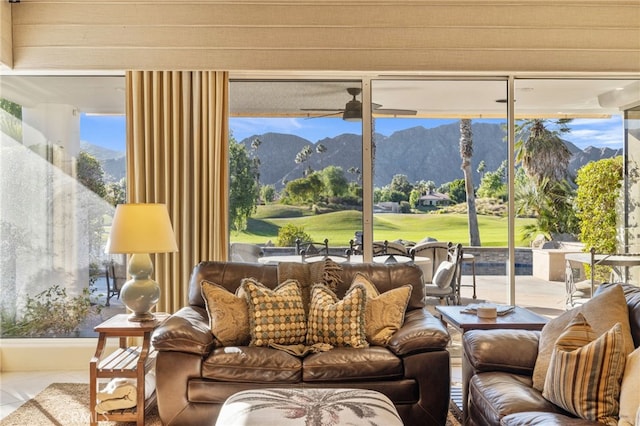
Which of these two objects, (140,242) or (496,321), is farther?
(140,242)

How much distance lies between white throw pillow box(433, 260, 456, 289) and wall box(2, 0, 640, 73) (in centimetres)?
164

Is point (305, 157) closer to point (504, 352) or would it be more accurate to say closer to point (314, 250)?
point (314, 250)

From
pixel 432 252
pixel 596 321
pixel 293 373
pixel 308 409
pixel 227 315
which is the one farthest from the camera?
pixel 432 252

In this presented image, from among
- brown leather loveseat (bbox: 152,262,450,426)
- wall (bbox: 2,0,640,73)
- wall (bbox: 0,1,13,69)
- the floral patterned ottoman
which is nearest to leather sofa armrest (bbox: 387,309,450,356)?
brown leather loveseat (bbox: 152,262,450,426)

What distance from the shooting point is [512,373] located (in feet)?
9.52

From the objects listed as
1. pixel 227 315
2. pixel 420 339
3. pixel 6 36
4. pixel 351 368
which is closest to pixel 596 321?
pixel 420 339

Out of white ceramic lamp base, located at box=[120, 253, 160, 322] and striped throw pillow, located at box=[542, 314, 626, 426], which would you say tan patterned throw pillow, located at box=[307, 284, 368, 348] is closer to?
white ceramic lamp base, located at box=[120, 253, 160, 322]

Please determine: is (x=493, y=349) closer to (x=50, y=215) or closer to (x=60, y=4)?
(x=50, y=215)

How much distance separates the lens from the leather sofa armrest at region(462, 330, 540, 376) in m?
2.89

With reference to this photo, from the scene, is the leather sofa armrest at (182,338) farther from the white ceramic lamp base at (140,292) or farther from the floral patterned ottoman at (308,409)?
the floral patterned ottoman at (308,409)

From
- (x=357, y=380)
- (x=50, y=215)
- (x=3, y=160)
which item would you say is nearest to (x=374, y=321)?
(x=357, y=380)

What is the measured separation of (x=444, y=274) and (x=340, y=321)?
1.71m

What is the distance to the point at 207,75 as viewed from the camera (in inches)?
187

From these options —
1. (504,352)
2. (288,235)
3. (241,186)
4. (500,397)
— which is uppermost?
(241,186)
